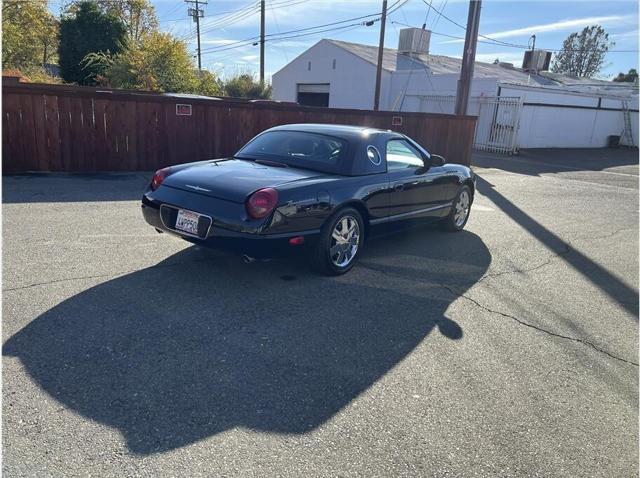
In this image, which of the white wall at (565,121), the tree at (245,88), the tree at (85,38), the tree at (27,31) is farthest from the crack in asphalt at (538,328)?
the tree at (27,31)

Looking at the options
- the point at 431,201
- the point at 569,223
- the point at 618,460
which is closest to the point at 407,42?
the point at 569,223

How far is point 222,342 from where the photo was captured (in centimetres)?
349

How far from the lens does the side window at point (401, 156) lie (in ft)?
Answer: 18.2

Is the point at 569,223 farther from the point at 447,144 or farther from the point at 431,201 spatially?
the point at 447,144

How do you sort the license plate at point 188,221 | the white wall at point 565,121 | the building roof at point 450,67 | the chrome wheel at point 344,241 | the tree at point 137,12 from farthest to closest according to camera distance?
1. the tree at point 137,12
2. the building roof at point 450,67
3. the white wall at point 565,121
4. the chrome wheel at point 344,241
5. the license plate at point 188,221

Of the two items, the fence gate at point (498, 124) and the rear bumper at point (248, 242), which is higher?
the fence gate at point (498, 124)

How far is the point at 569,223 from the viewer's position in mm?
8523

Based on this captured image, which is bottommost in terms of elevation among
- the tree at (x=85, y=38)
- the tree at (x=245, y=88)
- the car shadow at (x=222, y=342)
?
the car shadow at (x=222, y=342)

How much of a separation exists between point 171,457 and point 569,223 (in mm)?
7969

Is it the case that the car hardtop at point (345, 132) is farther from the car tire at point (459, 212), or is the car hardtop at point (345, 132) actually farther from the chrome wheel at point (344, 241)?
the car tire at point (459, 212)

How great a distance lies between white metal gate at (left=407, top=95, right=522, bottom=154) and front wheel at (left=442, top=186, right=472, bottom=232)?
590 inches

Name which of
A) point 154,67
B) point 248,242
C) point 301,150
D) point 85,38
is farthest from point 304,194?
point 85,38

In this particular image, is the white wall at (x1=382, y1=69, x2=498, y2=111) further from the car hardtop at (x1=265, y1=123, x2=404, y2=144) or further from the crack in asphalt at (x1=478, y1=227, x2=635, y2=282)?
the car hardtop at (x1=265, y1=123, x2=404, y2=144)

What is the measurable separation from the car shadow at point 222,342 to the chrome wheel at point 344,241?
195 millimetres
